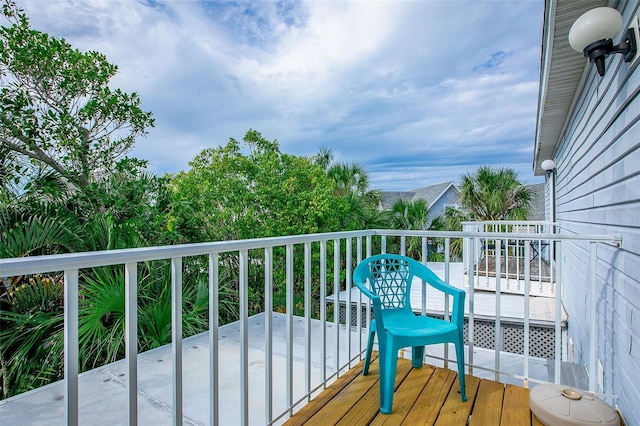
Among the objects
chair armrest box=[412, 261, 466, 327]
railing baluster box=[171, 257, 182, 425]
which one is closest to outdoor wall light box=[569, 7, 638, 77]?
chair armrest box=[412, 261, 466, 327]

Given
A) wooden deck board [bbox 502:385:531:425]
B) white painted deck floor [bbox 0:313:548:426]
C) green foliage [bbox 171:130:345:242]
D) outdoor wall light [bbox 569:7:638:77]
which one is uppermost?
outdoor wall light [bbox 569:7:638:77]

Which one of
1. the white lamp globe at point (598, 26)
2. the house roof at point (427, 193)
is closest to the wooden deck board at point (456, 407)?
the white lamp globe at point (598, 26)

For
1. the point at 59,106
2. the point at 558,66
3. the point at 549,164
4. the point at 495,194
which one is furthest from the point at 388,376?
the point at 495,194

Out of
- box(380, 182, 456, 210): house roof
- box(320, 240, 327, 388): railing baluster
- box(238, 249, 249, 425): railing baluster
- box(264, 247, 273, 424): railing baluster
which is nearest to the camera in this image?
box(238, 249, 249, 425): railing baluster

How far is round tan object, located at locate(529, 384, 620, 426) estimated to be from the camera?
1813 mm

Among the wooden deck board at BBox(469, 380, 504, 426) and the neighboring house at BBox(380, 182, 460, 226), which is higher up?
the neighboring house at BBox(380, 182, 460, 226)

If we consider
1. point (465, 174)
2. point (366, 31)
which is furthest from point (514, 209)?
point (366, 31)

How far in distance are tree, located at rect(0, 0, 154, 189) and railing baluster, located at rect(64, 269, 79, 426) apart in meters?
6.40

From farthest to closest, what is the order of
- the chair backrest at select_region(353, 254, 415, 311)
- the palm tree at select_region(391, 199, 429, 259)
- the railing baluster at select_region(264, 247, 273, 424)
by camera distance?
the palm tree at select_region(391, 199, 429, 259) → the chair backrest at select_region(353, 254, 415, 311) → the railing baluster at select_region(264, 247, 273, 424)

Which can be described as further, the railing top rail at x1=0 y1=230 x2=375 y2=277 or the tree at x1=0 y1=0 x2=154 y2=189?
the tree at x1=0 y1=0 x2=154 y2=189

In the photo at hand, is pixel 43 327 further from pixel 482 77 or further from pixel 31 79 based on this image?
pixel 482 77

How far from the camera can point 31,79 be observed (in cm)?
648

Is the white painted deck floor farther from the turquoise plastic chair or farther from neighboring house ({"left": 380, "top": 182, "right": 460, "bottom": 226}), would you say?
neighboring house ({"left": 380, "top": 182, "right": 460, "bottom": 226})

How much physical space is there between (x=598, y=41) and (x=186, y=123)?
11611 mm
